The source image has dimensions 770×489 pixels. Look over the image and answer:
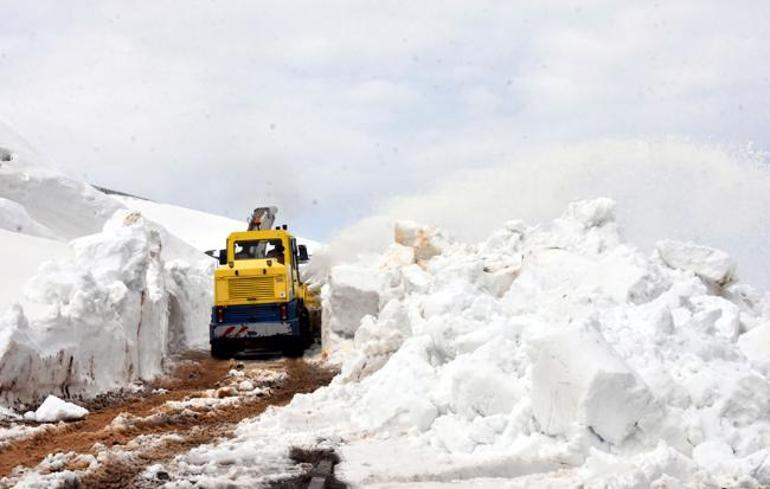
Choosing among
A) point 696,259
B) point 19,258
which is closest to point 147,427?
point 19,258

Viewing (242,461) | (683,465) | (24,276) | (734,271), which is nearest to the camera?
(683,465)

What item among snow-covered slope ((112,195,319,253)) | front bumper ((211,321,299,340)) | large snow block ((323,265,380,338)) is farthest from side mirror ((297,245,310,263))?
snow-covered slope ((112,195,319,253))

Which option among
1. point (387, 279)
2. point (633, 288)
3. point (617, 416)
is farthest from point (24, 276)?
point (617, 416)

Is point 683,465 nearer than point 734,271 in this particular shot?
Yes

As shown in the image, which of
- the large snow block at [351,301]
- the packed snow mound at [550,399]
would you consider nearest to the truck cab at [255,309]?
the large snow block at [351,301]

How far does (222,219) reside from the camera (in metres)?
65.1

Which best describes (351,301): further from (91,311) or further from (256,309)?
(91,311)

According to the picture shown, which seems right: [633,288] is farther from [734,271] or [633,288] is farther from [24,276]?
[24,276]

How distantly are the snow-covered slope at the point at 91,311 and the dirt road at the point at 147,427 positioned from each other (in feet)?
2.18

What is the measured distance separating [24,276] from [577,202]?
9670 millimetres

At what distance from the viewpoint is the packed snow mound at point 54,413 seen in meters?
9.49

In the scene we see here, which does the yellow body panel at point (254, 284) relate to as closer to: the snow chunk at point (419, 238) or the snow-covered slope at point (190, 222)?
the snow chunk at point (419, 238)

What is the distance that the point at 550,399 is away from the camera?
7.16 meters

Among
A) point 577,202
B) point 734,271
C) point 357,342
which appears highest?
point 577,202
